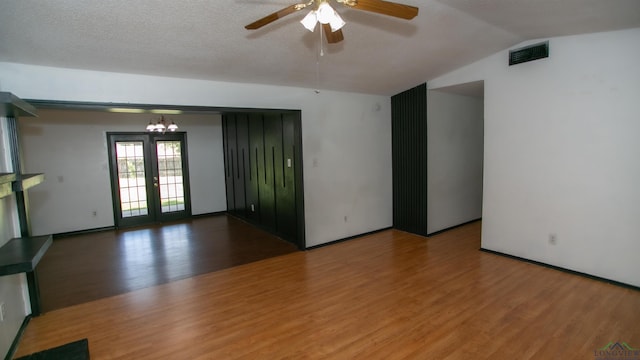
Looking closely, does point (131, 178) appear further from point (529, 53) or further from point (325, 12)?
point (529, 53)

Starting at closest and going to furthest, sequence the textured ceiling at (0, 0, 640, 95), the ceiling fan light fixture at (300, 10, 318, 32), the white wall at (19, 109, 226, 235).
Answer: the ceiling fan light fixture at (300, 10, 318, 32)
the textured ceiling at (0, 0, 640, 95)
the white wall at (19, 109, 226, 235)

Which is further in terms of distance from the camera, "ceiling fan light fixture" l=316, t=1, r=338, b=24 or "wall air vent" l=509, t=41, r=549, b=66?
"wall air vent" l=509, t=41, r=549, b=66

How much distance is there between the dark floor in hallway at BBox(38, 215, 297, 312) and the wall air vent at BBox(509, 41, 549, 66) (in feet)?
13.7

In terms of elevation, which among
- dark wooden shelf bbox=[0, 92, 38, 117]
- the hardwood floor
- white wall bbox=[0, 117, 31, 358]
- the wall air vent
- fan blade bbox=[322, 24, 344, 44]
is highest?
the wall air vent

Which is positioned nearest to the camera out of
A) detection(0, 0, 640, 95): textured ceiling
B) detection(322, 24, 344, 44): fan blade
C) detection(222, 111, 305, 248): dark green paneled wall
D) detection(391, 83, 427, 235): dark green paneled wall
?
detection(322, 24, 344, 44): fan blade

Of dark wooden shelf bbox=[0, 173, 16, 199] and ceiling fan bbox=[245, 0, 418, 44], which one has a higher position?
ceiling fan bbox=[245, 0, 418, 44]

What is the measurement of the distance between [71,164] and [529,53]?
806 centimetres

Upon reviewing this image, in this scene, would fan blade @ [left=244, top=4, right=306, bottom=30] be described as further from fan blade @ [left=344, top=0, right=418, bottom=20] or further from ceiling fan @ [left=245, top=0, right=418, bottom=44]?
fan blade @ [left=344, top=0, right=418, bottom=20]

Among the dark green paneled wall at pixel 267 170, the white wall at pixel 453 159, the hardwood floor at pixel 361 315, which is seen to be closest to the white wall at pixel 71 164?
the dark green paneled wall at pixel 267 170

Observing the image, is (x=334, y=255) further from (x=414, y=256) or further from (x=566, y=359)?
(x=566, y=359)

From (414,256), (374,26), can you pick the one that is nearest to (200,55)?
(374,26)

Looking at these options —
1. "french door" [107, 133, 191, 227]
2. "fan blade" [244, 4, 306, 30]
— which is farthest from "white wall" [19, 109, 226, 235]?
"fan blade" [244, 4, 306, 30]

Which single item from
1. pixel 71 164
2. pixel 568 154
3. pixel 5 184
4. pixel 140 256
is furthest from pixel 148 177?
pixel 568 154

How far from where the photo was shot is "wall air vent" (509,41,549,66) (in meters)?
3.90
